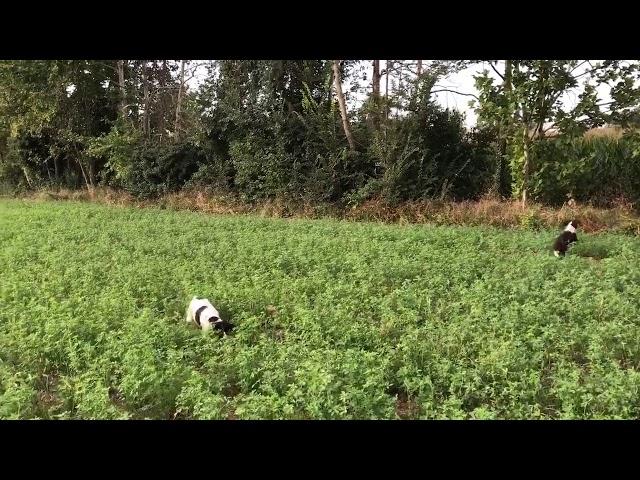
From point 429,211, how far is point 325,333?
8802 millimetres

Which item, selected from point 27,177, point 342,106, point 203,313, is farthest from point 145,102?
point 203,313

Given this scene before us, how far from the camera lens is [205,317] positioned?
491 centimetres

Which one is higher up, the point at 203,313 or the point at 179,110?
the point at 179,110

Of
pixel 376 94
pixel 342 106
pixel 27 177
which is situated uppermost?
pixel 376 94

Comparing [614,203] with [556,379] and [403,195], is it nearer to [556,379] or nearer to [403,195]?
[403,195]

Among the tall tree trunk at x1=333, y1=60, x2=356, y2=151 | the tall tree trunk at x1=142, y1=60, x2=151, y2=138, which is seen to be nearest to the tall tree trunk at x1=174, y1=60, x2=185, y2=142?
the tall tree trunk at x1=142, y1=60, x2=151, y2=138

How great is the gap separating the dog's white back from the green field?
19cm

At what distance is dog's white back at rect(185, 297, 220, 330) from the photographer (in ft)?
15.9

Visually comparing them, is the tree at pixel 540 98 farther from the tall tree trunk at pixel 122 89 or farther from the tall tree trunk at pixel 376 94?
the tall tree trunk at pixel 122 89

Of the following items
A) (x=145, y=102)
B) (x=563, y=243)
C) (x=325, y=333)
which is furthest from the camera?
(x=145, y=102)

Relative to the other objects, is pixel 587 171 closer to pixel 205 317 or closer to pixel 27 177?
pixel 205 317

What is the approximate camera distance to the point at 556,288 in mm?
5758

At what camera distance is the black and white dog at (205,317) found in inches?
189
